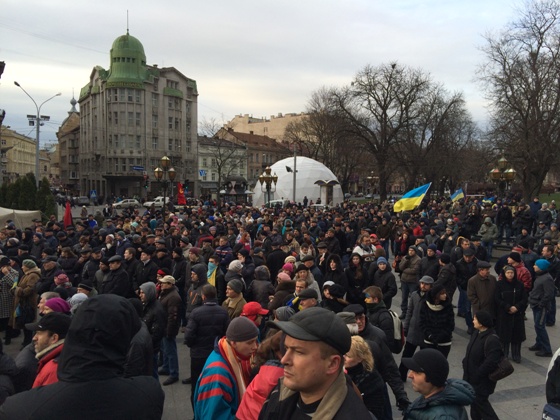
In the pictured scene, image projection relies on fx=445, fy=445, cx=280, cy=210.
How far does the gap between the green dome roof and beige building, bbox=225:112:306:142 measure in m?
35.3

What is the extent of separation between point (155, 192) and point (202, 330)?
62.6 meters

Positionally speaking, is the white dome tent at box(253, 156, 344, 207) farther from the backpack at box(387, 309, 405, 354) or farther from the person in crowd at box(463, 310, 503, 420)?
the person in crowd at box(463, 310, 503, 420)

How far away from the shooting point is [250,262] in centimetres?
923

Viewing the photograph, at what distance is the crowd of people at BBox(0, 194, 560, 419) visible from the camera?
203cm

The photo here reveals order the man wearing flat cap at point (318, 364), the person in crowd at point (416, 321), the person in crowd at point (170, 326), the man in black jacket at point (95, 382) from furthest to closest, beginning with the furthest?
the person in crowd at point (170, 326)
the person in crowd at point (416, 321)
the man wearing flat cap at point (318, 364)
the man in black jacket at point (95, 382)

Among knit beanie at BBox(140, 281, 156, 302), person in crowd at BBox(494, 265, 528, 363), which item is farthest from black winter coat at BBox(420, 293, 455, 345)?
knit beanie at BBox(140, 281, 156, 302)

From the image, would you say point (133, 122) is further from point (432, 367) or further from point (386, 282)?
point (432, 367)

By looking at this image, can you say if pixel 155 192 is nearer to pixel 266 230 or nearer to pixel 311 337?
pixel 266 230

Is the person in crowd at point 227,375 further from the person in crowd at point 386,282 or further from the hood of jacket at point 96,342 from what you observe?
the person in crowd at point 386,282

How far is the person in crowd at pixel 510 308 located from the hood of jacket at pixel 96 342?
264 inches

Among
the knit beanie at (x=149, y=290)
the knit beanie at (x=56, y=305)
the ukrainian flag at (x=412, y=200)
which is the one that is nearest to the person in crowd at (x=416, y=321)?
the knit beanie at (x=149, y=290)

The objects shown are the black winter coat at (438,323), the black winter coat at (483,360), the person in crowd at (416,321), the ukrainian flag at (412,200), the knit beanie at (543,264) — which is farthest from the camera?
the ukrainian flag at (412,200)

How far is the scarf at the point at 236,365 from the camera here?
137 inches

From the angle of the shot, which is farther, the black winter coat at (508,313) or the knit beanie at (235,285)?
the black winter coat at (508,313)
